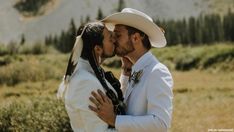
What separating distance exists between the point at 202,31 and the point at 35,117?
126 feet

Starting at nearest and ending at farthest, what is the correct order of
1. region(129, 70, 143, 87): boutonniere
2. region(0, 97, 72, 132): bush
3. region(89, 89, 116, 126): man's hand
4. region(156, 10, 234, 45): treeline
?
region(89, 89, 116, 126): man's hand, region(129, 70, 143, 87): boutonniere, region(0, 97, 72, 132): bush, region(156, 10, 234, 45): treeline

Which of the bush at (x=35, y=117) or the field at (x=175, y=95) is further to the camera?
the field at (x=175, y=95)

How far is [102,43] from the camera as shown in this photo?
447 centimetres

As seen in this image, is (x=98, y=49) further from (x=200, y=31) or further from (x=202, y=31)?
(x=200, y=31)

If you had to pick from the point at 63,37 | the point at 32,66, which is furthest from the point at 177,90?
the point at 63,37

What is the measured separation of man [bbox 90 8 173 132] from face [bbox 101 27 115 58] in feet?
0.12

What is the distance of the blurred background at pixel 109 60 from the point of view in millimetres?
10242

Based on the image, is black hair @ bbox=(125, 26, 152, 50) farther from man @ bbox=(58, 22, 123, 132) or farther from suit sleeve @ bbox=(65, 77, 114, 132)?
suit sleeve @ bbox=(65, 77, 114, 132)

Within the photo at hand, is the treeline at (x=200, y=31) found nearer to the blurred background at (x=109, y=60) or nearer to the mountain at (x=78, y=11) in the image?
the blurred background at (x=109, y=60)

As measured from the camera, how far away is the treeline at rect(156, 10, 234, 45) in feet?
147

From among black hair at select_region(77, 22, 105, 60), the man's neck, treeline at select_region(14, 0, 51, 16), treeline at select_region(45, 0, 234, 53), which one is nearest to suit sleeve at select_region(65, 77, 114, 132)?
black hair at select_region(77, 22, 105, 60)

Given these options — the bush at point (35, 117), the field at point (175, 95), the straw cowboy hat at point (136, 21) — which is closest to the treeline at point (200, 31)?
the field at point (175, 95)

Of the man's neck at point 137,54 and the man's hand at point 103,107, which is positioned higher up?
the man's neck at point 137,54

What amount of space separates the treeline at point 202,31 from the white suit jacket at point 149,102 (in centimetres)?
4027
